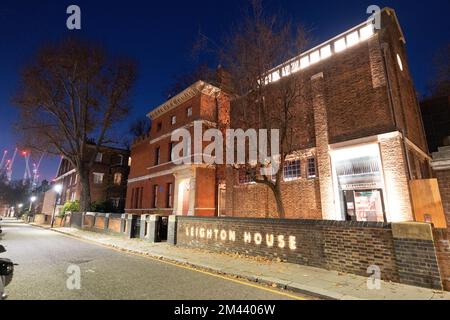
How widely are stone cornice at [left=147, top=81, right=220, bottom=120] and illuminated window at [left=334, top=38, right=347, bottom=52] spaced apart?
915cm

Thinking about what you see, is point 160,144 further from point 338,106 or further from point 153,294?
point 153,294

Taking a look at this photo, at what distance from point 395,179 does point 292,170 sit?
5610 millimetres

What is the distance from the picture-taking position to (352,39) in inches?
562

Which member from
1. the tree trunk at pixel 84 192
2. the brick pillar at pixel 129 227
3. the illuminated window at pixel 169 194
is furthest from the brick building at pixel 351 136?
the tree trunk at pixel 84 192

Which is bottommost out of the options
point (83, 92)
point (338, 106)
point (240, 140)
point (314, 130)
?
point (240, 140)

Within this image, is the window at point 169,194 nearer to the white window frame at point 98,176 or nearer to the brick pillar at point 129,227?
the brick pillar at point 129,227

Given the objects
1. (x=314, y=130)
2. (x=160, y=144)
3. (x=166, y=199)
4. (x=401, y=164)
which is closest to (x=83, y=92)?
(x=160, y=144)

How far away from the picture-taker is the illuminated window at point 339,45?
1456 centimetres

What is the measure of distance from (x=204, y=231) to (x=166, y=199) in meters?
13.1

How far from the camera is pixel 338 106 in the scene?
1402 cm

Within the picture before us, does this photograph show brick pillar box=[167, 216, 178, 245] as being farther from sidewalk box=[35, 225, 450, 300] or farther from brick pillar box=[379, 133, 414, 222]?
brick pillar box=[379, 133, 414, 222]

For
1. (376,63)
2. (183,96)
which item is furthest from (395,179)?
(183,96)

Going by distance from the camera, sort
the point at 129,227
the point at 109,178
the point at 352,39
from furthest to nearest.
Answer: the point at 109,178
the point at 129,227
the point at 352,39

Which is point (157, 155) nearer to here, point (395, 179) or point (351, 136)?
point (351, 136)
